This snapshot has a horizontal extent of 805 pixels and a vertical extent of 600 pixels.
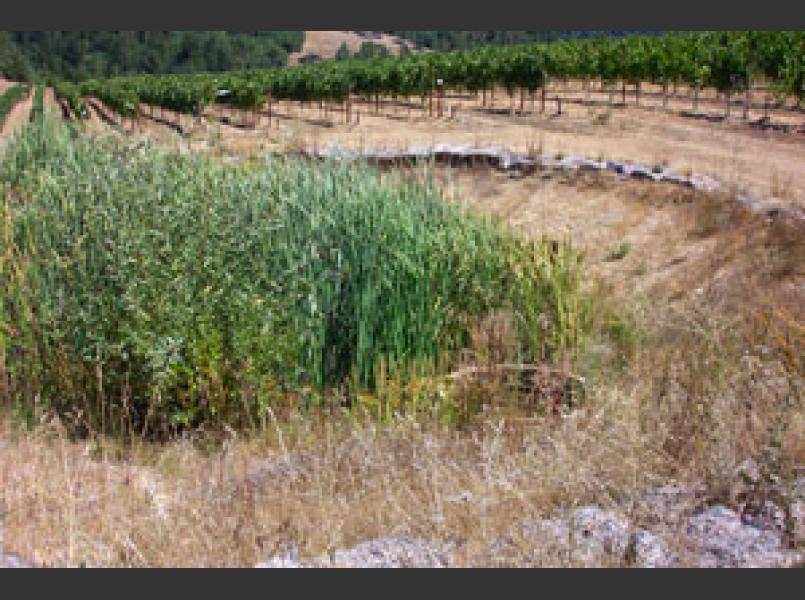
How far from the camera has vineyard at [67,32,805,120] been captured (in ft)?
72.7

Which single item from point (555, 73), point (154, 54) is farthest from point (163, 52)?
point (555, 73)

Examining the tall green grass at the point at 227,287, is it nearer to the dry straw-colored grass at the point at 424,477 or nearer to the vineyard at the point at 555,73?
the dry straw-colored grass at the point at 424,477

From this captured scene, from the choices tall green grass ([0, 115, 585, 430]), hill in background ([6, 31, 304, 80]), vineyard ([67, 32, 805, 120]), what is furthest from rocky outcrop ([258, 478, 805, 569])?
hill in background ([6, 31, 304, 80])

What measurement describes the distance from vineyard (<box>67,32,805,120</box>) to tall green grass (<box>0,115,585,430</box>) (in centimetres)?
1364

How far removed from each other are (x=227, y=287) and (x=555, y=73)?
2757 centimetres

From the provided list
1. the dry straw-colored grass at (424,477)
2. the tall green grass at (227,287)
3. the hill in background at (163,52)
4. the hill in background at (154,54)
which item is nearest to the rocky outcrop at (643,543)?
the dry straw-colored grass at (424,477)

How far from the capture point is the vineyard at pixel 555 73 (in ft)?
72.7

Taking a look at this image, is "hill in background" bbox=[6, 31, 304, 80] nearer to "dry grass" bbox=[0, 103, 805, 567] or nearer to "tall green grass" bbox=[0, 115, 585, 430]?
"tall green grass" bbox=[0, 115, 585, 430]

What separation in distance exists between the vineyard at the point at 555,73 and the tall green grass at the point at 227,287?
13.6 meters

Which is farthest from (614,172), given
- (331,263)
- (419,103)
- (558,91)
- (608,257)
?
(419,103)

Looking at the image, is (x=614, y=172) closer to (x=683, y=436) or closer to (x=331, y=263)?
(x=331, y=263)

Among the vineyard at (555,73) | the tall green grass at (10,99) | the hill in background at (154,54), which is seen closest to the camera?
the vineyard at (555,73)

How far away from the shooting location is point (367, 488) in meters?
3.97

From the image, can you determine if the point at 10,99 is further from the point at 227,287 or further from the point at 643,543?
the point at 643,543
